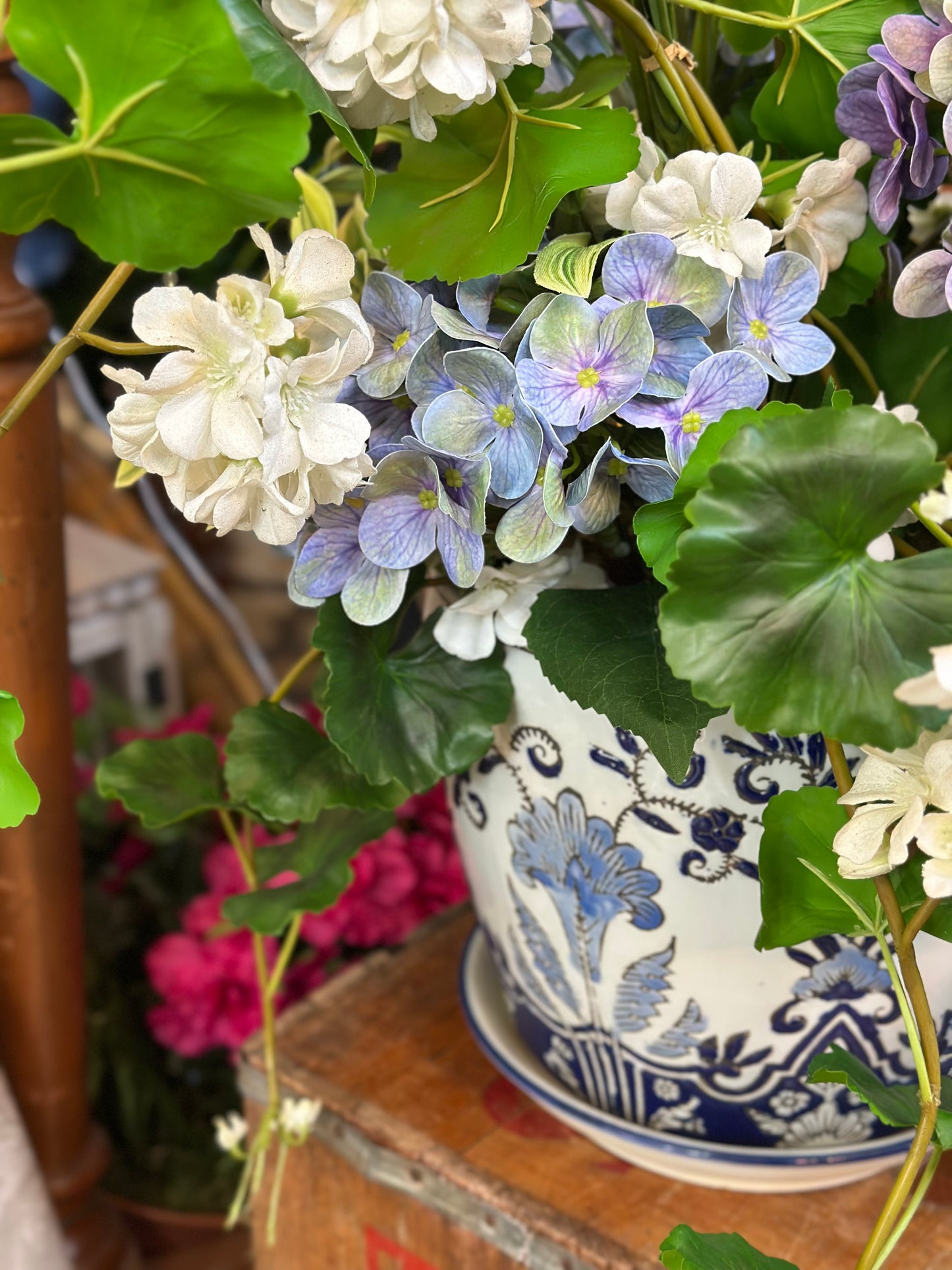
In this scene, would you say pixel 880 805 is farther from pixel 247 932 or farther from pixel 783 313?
pixel 247 932

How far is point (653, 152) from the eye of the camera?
1.23 ft

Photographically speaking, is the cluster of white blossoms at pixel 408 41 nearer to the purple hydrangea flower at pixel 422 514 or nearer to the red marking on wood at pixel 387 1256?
the purple hydrangea flower at pixel 422 514

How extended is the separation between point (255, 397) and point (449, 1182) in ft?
1.16

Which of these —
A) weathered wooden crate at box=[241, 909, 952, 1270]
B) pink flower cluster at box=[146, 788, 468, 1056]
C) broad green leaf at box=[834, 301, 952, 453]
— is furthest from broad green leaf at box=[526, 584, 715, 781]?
pink flower cluster at box=[146, 788, 468, 1056]

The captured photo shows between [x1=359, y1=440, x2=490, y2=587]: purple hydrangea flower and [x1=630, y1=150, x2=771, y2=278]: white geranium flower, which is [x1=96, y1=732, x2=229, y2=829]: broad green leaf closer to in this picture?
[x1=359, y1=440, x2=490, y2=587]: purple hydrangea flower

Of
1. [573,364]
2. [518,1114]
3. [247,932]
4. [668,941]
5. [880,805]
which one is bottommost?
[247,932]

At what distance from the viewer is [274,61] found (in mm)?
306

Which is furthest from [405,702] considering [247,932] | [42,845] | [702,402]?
[247,932]

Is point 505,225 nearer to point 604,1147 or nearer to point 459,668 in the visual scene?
point 459,668

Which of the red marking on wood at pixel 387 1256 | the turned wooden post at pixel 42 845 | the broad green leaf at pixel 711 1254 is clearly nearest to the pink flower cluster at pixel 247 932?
the turned wooden post at pixel 42 845

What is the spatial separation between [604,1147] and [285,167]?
41cm

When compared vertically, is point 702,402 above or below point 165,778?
above

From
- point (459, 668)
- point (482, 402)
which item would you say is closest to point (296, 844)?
point (459, 668)

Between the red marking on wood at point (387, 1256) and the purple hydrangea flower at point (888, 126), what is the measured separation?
0.46 m
